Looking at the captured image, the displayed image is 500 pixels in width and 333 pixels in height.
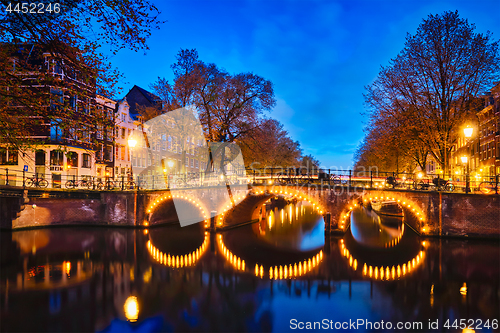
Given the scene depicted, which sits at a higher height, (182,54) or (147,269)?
(182,54)

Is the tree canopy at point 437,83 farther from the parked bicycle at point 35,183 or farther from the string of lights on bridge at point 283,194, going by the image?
the parked bicycle at point 35,183

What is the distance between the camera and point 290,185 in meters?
23.5

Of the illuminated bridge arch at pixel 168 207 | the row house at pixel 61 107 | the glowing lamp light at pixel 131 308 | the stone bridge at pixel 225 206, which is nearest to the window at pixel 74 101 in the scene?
the row house at pixel 61 107

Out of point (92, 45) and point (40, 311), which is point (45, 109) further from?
point (40, 311)

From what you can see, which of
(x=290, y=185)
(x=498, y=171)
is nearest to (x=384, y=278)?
(x=290, y=185)

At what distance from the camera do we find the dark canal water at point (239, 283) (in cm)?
1003

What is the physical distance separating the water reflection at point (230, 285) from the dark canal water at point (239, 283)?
43 millimetres

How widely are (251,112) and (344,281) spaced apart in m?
20.6

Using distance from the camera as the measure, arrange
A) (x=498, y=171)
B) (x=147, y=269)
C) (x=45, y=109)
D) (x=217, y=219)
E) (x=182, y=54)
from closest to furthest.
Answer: (x=45, y=109) < (x=147, y=269) < (x=217, y=219) < (x=182, y=54) < (x=498, y=171)

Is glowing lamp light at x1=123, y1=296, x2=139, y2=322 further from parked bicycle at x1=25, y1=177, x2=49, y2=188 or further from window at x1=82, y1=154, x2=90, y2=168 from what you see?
window at x1=82, y1=154, x2=90, y2=168

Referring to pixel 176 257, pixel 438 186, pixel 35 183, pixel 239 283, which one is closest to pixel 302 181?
pixel 438 186

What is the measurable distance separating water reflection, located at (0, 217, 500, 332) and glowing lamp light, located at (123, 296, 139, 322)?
33 millimetres

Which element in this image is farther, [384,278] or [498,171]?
[498,171]

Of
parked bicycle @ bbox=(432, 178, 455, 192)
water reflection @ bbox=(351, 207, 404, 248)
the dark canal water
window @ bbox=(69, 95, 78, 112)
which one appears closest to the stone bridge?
parked bicycle @ bbox=(432, 178, 455, 192)
